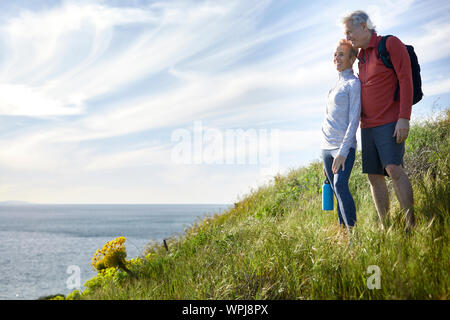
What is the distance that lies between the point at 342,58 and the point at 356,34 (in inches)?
11.9

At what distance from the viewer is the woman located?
149 inches

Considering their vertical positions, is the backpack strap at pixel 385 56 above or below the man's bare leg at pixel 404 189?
above

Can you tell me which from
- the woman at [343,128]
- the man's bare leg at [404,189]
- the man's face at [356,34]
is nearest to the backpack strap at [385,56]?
the man's face at [356,34]

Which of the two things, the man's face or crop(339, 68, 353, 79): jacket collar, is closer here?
the man's face

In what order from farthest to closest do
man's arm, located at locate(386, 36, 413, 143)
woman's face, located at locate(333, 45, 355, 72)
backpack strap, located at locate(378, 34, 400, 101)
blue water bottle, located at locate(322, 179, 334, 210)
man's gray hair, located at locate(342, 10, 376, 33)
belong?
blue water bottle, located at locate(322, 179, 334, 210) < woman's face, located at locate(333, 45, 355, 72) < man's gray hair, located at locate(342, 10, 376, 33) < backpack strap, located at locate(378, 34, 400, 101) < man's arm, located at locate(386, 36, 413, 143)

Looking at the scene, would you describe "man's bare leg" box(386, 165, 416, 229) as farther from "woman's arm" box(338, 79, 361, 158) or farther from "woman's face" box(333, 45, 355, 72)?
"woman's face" box(333, 45, 355, 72)

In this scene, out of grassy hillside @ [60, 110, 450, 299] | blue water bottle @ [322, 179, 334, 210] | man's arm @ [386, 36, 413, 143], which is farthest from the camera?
blue water bottle @ [322, 179, 334, 210]

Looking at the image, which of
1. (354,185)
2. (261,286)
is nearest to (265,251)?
(261,286)

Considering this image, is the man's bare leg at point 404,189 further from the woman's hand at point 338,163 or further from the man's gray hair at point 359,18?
the man's gray hair at point 359,18

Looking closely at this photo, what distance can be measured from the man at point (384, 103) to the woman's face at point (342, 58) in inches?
4.6

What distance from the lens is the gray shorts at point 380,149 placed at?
3.77 meters

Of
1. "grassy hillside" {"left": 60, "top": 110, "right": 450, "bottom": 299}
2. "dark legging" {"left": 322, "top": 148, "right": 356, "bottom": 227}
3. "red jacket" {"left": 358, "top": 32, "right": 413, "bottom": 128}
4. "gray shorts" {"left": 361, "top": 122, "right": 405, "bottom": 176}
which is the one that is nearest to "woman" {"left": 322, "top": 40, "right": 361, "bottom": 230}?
"dark legging" {"left": 322, "top": 148, "right": 356, "bottom": 227}

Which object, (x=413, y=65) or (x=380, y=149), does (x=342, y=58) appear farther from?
(x=380, y=149)

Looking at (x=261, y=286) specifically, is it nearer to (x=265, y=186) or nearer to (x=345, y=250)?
(x=345, y=250)
